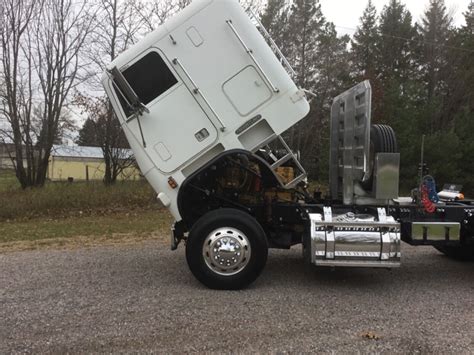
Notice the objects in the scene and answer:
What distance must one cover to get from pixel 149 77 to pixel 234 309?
285 centimetres

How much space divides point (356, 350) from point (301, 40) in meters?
22.3

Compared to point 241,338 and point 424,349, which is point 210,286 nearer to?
point 241,338

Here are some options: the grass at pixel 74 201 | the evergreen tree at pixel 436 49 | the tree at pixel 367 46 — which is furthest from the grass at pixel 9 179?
the evergreen tree at pixel 436 49

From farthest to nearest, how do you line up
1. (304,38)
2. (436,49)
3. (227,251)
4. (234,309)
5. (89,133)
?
(436,49), (304,38), (89,133), (227,251), (234,309)

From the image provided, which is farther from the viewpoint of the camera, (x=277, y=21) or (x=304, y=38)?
(x=304, y=38)

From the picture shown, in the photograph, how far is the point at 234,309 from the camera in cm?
498

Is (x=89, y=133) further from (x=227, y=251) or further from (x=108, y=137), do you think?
(x=227, y=251)

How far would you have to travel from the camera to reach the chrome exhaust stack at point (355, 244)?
5578 mm

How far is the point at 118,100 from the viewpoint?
588 cm

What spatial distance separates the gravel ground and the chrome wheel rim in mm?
287

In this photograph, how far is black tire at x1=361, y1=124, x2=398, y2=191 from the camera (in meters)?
6.16

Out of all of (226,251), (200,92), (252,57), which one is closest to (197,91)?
(200,92)

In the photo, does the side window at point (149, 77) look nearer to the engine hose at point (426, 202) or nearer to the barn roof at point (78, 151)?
the engine hose at point (426, 202)

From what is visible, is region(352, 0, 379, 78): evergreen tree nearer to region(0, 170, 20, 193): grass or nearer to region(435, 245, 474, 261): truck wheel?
region(0, 170, 20, 193): grass
